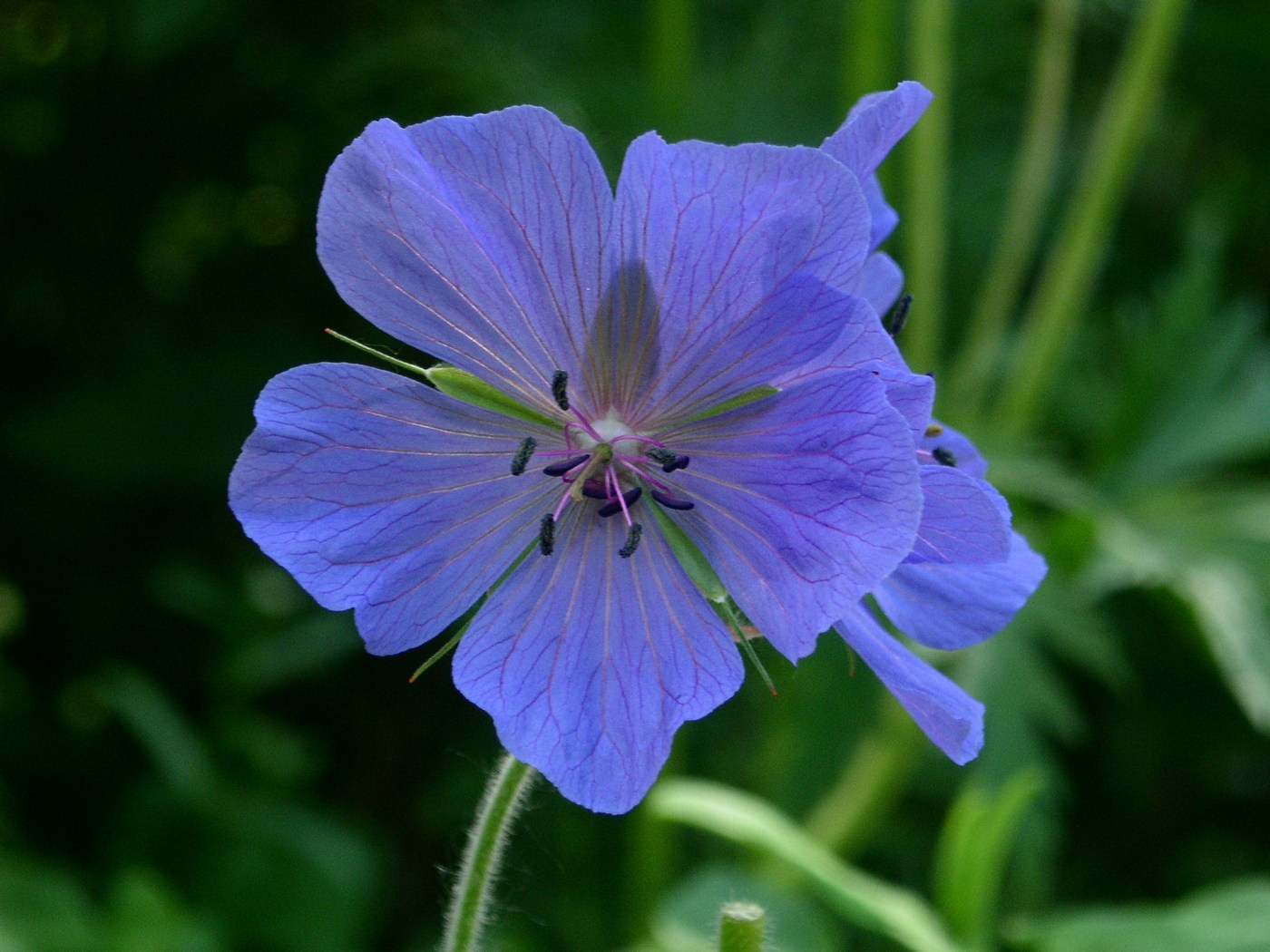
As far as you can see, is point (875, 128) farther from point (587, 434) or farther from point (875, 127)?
point (587, 434)

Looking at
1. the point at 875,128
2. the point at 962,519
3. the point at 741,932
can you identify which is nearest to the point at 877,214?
the point at 875,128

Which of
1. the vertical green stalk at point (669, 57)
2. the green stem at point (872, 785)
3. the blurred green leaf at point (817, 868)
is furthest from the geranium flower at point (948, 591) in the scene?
the vertical green stalk at point (669, 57)

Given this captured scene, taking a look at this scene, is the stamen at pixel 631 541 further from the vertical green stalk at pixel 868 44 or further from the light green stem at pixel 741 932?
the vertical green stalk at pixel 868 44

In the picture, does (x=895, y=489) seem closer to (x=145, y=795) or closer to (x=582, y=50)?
(x=145, y=795)

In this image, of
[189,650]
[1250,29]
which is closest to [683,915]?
[189,650]

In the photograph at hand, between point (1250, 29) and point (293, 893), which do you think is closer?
point (293, 893)

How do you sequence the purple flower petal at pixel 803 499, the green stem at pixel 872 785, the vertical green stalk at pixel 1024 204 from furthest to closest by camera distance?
the vertical green stalk at pixel 1024 204
the green stem at pixel 872 785
the purple flower petal at pixel 803 499
